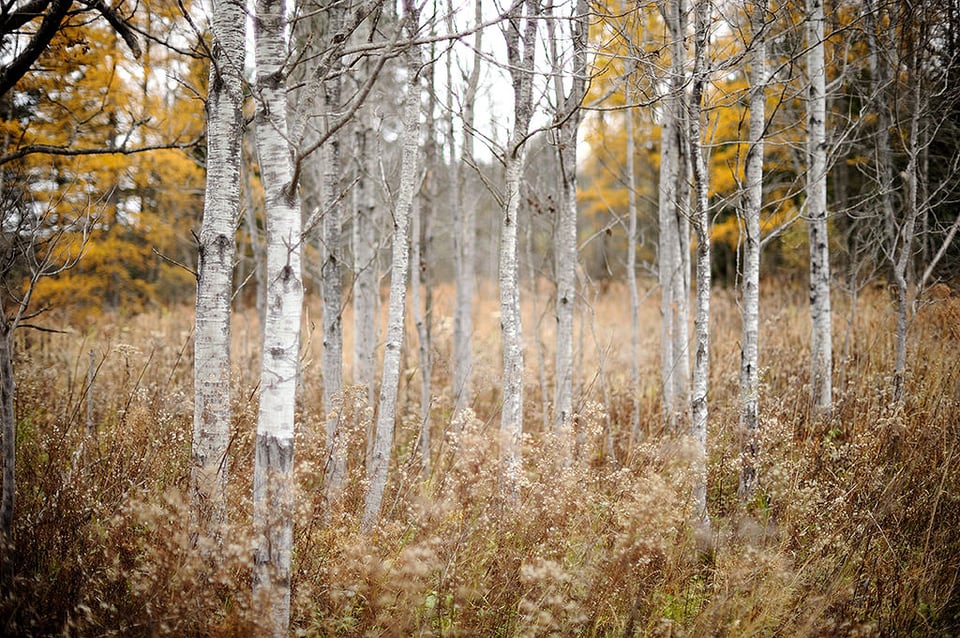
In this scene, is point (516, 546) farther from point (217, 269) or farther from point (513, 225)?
point (217, 269)

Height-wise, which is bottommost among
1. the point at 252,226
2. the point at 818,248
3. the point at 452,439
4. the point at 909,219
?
the point at 452,439

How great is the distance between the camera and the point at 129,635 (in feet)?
8.54

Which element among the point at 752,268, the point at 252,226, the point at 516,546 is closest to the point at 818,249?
the point at 752,268

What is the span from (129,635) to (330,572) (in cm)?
97

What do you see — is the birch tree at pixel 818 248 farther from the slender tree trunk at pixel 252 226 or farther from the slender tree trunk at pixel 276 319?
the slender tree trunk at pixel 252 226

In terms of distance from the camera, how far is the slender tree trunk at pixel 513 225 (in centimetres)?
373

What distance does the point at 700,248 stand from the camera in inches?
152

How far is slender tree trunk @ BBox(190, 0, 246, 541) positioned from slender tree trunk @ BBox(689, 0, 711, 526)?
2893 mm

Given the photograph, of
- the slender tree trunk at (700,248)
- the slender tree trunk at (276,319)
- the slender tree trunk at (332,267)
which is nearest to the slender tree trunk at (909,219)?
the slender tree trunk at (700,248)

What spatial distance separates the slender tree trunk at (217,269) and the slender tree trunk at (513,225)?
68.3 inches

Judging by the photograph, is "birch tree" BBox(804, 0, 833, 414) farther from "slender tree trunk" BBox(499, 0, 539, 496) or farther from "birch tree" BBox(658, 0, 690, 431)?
"slender tree trunk" BBox(499, 0, 539, 496)

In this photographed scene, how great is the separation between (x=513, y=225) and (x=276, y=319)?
6.10 feet

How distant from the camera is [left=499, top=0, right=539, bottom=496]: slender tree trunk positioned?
3732 millimetres

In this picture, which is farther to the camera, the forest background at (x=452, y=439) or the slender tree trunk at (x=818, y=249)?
the slender tree trunk at (x=818, y=249)
